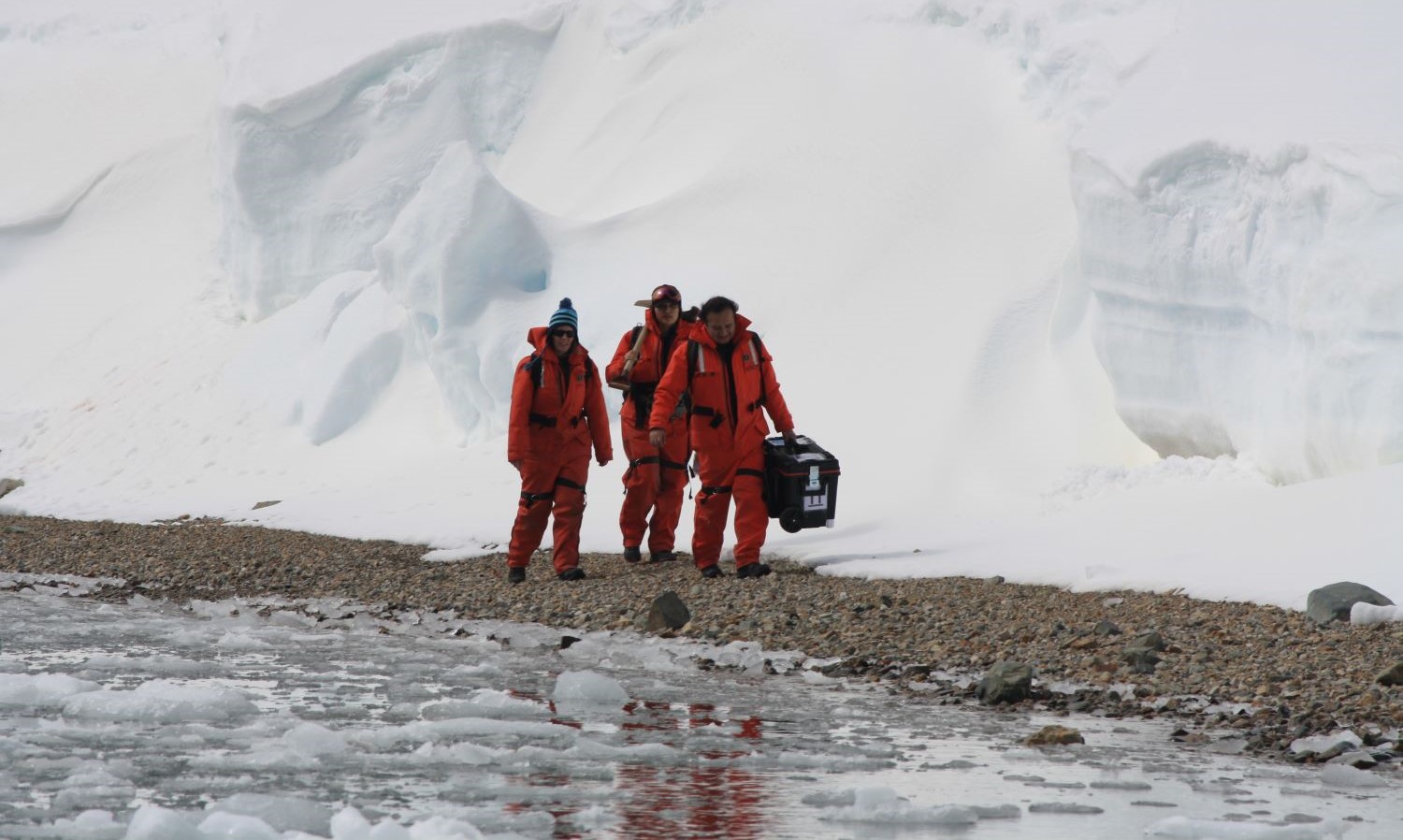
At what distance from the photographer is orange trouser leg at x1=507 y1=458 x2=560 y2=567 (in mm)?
10281

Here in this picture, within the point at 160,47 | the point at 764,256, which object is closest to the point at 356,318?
the point at 764,256

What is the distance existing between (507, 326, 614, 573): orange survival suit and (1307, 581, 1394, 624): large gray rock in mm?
4643

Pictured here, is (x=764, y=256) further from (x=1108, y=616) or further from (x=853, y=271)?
(x=1108, y=616)

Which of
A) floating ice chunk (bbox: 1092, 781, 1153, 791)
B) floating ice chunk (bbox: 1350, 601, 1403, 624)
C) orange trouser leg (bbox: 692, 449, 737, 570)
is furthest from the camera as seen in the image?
orange trouser leg (bbox: 692, 449, 737, 570)

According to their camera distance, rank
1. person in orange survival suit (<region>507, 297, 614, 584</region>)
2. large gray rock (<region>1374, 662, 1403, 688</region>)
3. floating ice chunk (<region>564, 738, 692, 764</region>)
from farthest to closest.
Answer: person in orange survival suit (<region>507, 297, 614, 584</region>) → large gray rock (<region>1374, 662, 1403, 688</region>) → floating ice chunk (<region>564, 738, 692, 764</region>)

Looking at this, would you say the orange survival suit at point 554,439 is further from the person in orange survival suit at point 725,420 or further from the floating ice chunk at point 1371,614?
the floating ice chunk at point 1371,614

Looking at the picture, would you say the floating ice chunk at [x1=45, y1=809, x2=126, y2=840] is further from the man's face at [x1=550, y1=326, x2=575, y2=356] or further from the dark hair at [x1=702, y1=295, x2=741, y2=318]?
the man's face at [x1=550, y1=326, x2=575, y2=356]

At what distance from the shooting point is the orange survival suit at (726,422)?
9.80 m

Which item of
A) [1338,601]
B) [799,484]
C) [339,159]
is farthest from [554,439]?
[339,159]

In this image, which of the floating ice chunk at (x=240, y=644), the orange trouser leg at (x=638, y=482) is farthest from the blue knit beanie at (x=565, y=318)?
the floating ice chunk at (x=240, y=644)

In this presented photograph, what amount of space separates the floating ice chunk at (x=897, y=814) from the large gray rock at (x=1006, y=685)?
6.50 feet

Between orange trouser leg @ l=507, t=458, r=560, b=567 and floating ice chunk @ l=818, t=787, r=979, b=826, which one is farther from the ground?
orange trouser leg @ l=507, t=458, r=560, b=567

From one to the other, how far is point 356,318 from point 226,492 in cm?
337

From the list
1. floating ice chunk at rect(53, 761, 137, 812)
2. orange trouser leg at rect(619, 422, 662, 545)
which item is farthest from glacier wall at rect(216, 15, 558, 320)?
floating ice chunk at rect(53, 761, 137, 812)
